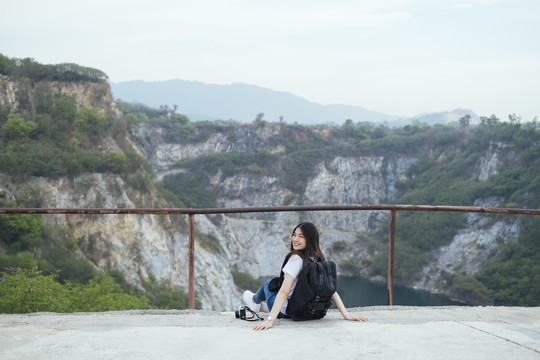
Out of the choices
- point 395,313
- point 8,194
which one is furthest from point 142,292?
point 395,313

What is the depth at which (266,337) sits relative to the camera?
11.6ft

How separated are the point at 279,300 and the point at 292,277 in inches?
7.3

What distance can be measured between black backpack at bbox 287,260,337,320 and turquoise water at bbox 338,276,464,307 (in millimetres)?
50164

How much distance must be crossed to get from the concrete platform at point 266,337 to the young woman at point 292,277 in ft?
0.35

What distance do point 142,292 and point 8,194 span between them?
32.4ft

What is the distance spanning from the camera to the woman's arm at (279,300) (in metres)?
3.73

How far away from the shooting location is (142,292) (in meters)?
33.6

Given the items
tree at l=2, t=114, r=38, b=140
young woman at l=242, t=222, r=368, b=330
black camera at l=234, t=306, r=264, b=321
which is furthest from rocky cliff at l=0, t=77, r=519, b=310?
young woman at l=242, t=222, r=368, b=330

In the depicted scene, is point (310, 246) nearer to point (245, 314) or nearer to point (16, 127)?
point (245, 314)

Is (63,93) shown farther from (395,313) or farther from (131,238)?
(395,313)

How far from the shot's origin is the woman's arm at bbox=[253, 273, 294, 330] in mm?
3727

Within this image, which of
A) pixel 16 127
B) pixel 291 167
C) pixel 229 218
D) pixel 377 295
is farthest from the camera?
pixel 291 167

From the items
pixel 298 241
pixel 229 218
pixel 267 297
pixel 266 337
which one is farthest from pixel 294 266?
pixel 229 218

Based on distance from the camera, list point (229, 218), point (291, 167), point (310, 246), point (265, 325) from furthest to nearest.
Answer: point (291, 167) → point (229, 218) → point (310, 246) → point (265, 325)
